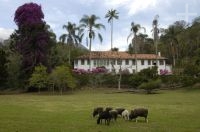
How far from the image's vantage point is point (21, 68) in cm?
7794

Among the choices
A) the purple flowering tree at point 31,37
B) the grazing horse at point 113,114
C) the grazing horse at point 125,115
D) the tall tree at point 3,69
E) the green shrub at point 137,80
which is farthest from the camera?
the tall tree at point 3,69

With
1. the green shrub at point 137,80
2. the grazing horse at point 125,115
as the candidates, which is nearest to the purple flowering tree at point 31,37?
the green shrub at point 137,80

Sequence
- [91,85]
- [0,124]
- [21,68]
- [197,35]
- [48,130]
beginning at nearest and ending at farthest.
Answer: [48,130], [0,124], [21,68], [91,85], [197,35]

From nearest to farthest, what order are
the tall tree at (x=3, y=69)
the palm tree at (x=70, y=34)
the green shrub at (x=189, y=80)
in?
the green shrub at (x=189, y=80), the tall tree at (x=3, y=69), the palm tree at (x=70, y=34)

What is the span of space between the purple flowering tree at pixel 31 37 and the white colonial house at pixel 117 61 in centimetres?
2753

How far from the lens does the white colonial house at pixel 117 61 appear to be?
108 meters

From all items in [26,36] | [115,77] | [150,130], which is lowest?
[150,130]

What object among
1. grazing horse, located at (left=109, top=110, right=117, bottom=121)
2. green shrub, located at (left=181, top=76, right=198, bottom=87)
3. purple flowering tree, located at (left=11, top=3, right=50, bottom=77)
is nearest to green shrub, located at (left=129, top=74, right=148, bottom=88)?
green shrub, located at (left=181, top=76, right=198, bottom=87)

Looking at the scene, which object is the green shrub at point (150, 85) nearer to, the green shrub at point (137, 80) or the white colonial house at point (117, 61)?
the green shrub at point (137, 80)

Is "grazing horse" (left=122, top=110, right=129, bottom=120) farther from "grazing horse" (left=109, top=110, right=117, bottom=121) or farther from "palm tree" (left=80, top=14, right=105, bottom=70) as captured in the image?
"palm tree" (left=80, top=14, right=105, bottom=70)

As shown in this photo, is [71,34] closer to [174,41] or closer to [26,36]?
[26,36]

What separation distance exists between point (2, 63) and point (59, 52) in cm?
1359

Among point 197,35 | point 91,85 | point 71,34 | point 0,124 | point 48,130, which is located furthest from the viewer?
point 197,35

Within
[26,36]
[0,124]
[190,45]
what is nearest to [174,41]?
[190,45]
